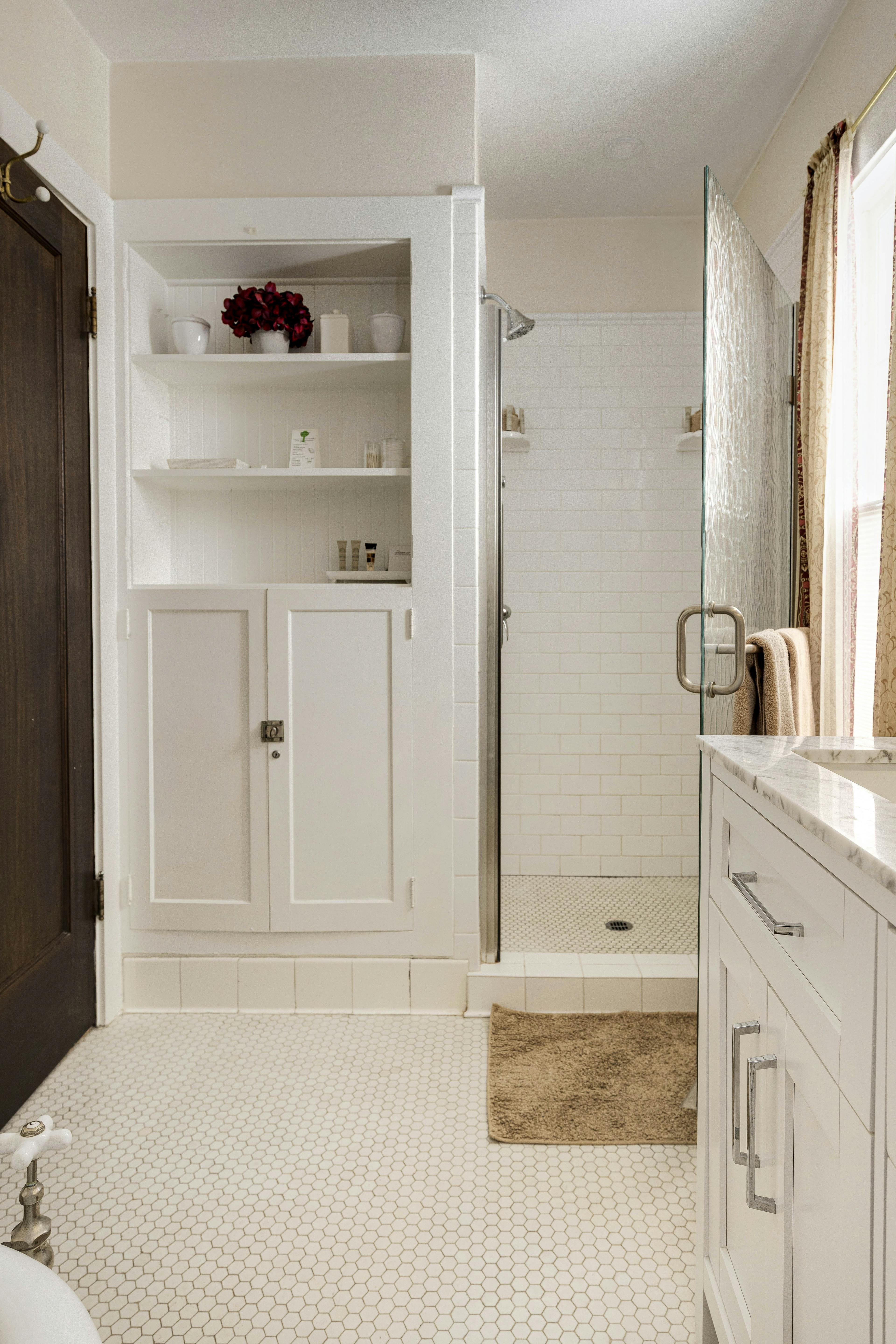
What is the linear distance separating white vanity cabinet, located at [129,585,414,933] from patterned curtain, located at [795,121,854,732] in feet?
3.71

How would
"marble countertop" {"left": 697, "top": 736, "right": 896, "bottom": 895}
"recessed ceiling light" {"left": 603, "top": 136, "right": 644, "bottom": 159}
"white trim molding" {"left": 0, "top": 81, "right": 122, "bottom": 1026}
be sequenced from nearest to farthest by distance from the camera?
"marble countertop" {"left": 697, "top": 736, "right": 896, "bottom": 895}, "white trim molding" {"left": 0, "top": 81, "right": 122, "bottom": 1026}, "recessed ceiling light" {"left": 603, "top": 136, "right": 644, "bottom": 159}

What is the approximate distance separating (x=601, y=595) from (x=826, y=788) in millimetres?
2617

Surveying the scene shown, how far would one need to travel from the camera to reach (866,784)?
4.05ft

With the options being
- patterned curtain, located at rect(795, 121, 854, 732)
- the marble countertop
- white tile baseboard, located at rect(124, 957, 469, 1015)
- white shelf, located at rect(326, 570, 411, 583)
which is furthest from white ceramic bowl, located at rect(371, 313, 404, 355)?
white tile baseboard, located at rect(124, 957, 469, 1015)

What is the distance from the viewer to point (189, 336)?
240 centimetres

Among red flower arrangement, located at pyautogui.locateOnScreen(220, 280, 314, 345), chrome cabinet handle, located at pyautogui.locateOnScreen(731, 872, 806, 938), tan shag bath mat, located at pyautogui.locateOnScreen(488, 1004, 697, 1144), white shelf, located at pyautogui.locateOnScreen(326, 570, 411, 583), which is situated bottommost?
tan shag bath mat, located at pyautogui.locateOnScreen(488, 1004, 697, 1144)

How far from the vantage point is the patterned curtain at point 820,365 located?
2.12m

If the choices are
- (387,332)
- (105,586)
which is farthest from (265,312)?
(105,586)

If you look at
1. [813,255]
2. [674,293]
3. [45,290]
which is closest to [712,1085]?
[813,255]

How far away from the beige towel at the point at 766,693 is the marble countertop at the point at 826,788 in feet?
1.58

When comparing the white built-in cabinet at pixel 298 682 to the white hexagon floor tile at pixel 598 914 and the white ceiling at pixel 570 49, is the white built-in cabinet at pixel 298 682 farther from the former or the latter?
the white hexagon floor tile at pixel 598 914

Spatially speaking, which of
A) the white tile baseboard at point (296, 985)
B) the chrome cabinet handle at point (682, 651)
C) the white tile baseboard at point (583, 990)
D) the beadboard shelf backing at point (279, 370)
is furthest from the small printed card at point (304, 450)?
the white tile baseboard at point (583, 990)

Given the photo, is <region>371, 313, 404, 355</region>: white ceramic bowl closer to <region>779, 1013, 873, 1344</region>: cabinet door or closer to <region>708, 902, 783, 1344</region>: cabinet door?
<region>708, 902, 783, 1344</region>: cabinet door

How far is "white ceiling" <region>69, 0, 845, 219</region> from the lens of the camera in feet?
7.03
